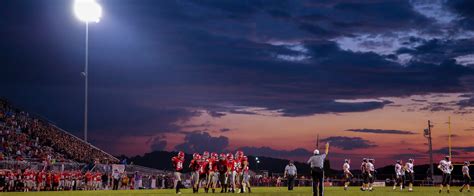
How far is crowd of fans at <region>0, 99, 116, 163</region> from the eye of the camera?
56.3 metres

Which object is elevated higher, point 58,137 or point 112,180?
point 58,137


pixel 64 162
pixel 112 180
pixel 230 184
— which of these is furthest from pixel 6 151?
pixel 230 184

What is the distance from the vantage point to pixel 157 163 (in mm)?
117750

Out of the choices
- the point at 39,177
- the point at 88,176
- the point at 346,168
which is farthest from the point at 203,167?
the point at 88,176

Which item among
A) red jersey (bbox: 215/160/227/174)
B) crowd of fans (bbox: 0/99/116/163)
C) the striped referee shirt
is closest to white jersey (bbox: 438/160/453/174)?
red jersey (bbox: 215/160/227/174)

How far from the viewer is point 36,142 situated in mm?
60438

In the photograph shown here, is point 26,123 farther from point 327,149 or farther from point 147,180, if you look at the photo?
point 327,149

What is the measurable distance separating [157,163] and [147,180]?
56.5 m

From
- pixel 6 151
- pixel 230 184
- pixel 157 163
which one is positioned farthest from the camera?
pixel 157 163

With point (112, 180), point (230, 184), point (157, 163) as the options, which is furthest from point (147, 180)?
point (157, 163)

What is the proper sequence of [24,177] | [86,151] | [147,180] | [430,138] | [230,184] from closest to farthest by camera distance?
1. [230,184]
2. [24,177]
3. [147,180]
4. [86,151]
5. [430,138]

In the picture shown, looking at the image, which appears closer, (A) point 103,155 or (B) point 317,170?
(B) point 317,170

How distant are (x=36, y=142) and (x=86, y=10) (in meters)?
13.5

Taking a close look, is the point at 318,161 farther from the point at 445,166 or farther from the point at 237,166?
the point at 445,166
